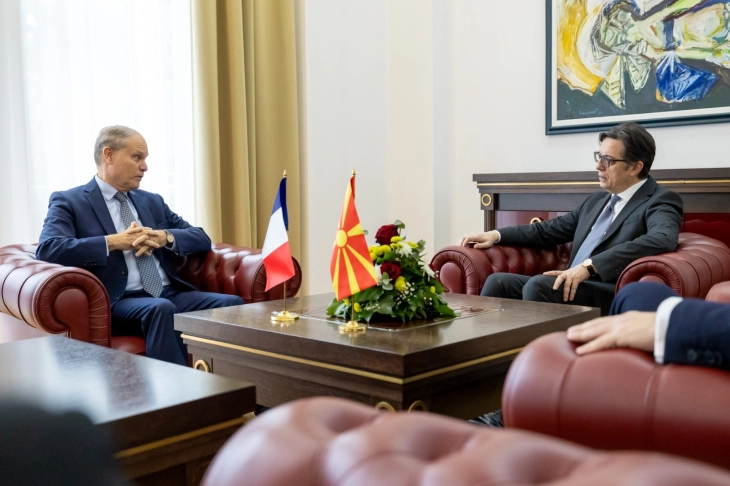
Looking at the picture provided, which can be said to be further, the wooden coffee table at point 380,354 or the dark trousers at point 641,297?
the wooden coffee table at point 380,354

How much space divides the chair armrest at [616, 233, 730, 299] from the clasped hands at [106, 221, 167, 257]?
2.41 m

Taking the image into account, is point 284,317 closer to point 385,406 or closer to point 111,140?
point 385,406

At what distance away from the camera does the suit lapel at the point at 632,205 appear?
4.14m

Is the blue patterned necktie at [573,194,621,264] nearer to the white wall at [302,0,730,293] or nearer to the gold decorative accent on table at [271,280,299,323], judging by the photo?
the white wall at [302,0,730,293]

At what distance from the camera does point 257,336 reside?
2.72m

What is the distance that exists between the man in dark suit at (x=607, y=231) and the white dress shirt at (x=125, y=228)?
73.5 inches

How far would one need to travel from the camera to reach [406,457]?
80cm

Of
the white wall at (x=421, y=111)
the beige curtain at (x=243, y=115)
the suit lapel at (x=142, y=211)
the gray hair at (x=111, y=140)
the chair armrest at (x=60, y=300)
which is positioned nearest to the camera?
the chair armrest at (x=60, y=300)

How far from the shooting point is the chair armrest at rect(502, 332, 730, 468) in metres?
1.10

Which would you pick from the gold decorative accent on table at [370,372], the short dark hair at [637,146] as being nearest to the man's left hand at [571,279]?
the short dark hair at [637,146]

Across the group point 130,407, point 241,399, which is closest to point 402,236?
point 241,399

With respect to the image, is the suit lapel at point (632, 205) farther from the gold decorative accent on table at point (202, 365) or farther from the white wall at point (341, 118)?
the white wall at point (341, 118)

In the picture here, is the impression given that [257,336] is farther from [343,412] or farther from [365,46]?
[365,46]

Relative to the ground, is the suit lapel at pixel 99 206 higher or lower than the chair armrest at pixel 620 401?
higher
